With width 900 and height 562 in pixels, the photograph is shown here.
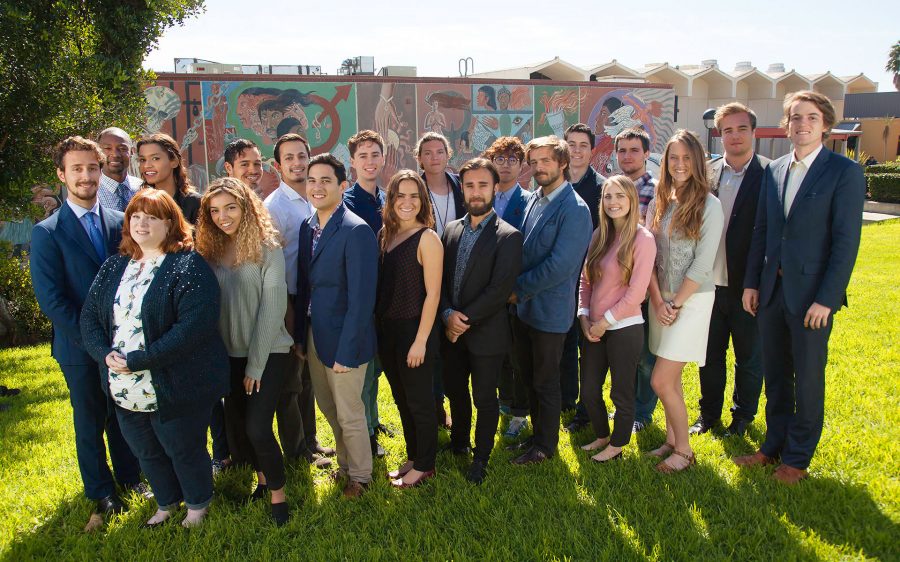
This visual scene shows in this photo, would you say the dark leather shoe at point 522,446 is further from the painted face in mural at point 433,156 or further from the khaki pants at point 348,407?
the painted face in mural at point 433,156

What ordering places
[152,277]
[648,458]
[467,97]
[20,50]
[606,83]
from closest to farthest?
[152,277] < [648,458] < [20,50] < [467,97] < [606,83]

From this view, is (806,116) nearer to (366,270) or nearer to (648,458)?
(648,458)

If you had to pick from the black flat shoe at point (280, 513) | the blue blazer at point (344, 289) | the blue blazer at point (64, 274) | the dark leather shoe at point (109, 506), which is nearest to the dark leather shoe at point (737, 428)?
the blue blazer at point (344, 289)

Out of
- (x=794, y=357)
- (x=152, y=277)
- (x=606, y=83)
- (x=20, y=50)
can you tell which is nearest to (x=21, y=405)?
(x=20, y=50)

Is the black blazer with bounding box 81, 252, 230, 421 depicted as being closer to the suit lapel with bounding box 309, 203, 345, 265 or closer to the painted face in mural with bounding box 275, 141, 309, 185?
the suit lapel with bounding box 309, 203, 345, 265

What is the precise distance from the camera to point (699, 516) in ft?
11.4

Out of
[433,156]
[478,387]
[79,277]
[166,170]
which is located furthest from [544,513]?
[166,170]

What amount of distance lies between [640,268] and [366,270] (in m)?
1.81

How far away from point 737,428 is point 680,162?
2.15m

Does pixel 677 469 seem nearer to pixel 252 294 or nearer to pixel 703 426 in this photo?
pixel 703 426

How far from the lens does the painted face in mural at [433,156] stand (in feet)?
15.5

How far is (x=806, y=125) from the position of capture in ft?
12.1

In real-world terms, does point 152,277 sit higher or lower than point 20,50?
lower

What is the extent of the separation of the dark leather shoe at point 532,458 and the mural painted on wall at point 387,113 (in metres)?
13.0
